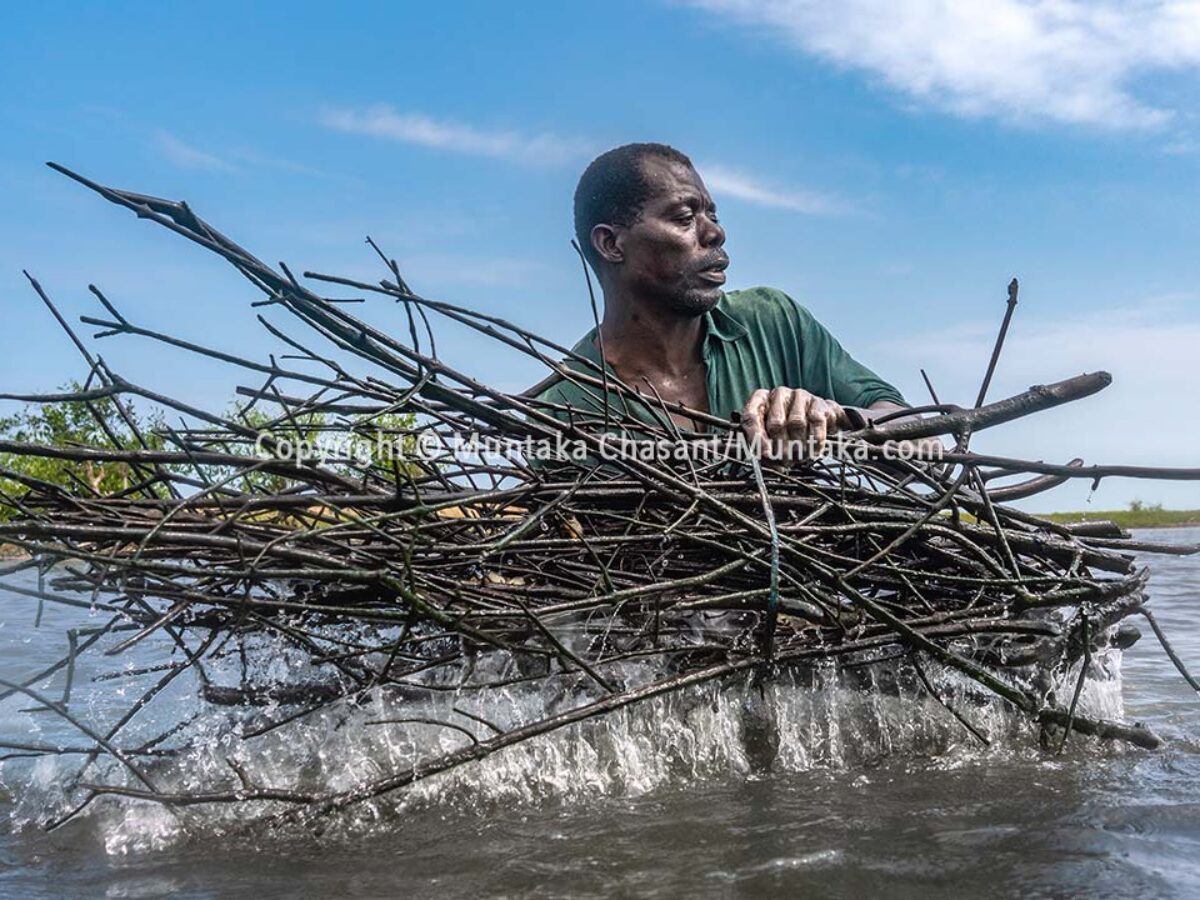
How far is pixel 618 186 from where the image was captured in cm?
377

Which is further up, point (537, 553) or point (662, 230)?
point (662, 230)

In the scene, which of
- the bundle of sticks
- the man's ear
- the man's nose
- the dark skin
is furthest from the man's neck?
the bundle of sticks

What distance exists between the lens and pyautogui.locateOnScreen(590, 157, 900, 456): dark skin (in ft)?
12.1

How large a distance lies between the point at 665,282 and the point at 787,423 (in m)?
1.35

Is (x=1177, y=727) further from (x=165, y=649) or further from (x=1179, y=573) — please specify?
(x=1179, y=573)

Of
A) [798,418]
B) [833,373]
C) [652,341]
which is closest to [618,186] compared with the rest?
[652,341]

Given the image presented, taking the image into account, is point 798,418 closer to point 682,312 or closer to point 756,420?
point 756,420

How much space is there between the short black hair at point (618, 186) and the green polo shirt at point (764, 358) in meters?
0.43

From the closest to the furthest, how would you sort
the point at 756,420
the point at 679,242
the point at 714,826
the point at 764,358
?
the point at 714,826
the point at 756,420
the point at 679,242
the point at 764,358

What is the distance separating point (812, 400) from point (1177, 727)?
1.97m

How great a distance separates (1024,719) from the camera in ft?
9.57

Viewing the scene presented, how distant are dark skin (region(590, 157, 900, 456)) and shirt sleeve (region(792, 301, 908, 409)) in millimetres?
125

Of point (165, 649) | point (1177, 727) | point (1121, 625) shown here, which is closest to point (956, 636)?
point (1121, 625)

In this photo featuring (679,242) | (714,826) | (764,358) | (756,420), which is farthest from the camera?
(764,358)
